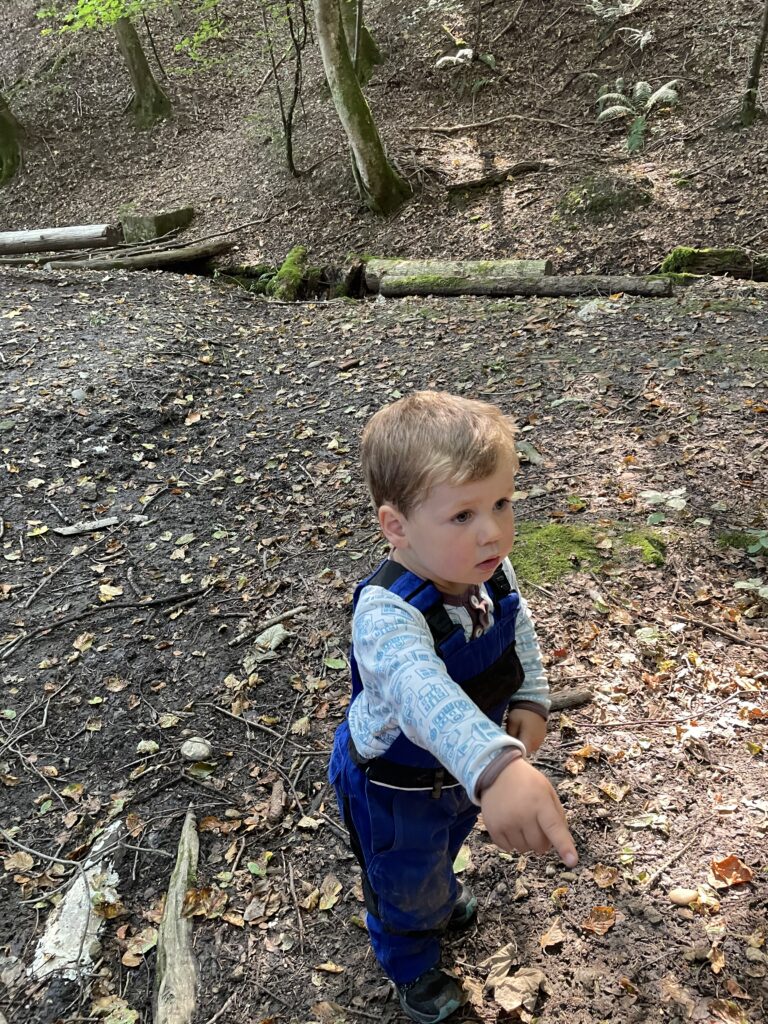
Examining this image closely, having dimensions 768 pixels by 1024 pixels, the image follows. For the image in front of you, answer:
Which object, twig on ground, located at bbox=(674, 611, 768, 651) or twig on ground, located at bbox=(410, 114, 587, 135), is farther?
twig on ground, located at bbox=(410, 114, 587, 135)

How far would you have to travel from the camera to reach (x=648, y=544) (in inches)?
170

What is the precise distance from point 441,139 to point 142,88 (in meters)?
8.64

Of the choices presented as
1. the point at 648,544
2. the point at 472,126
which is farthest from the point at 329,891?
the point at 472,126

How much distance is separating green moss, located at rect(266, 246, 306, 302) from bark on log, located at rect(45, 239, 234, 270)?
1.71 metres

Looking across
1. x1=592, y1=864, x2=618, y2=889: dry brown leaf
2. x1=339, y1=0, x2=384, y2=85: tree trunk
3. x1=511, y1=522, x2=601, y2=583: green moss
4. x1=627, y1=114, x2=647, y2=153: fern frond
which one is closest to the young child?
x1=592, y1=864, x2=618, y2=889: dry brown leaf

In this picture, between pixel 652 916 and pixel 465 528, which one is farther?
pixel 652 916

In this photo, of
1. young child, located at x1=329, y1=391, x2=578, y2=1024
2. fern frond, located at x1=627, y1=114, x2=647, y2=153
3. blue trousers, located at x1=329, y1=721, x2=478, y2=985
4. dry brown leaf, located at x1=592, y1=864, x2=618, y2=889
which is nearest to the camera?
young child, located at x1=329, y1=391, x2=578, y2=1024

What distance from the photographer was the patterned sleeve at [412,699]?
1397mm

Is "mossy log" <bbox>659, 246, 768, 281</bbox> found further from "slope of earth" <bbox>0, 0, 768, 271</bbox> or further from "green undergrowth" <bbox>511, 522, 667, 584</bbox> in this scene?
"green undergrowth" <bbox>511, 522, 667, 584</bbox>

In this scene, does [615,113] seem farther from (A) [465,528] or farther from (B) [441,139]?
(A) [465,528]

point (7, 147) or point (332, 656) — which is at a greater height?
point (7, 147)

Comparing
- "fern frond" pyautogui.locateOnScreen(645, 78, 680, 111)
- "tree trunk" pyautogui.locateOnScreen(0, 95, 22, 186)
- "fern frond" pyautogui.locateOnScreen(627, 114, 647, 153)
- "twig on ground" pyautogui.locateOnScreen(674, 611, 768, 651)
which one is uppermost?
"tree trunk" pyautogui.locateOnScreen(0, 95, 22, 186)

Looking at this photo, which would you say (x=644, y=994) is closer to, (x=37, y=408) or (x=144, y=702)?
(x=144, y=702)

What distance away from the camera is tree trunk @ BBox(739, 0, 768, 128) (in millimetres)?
9891
